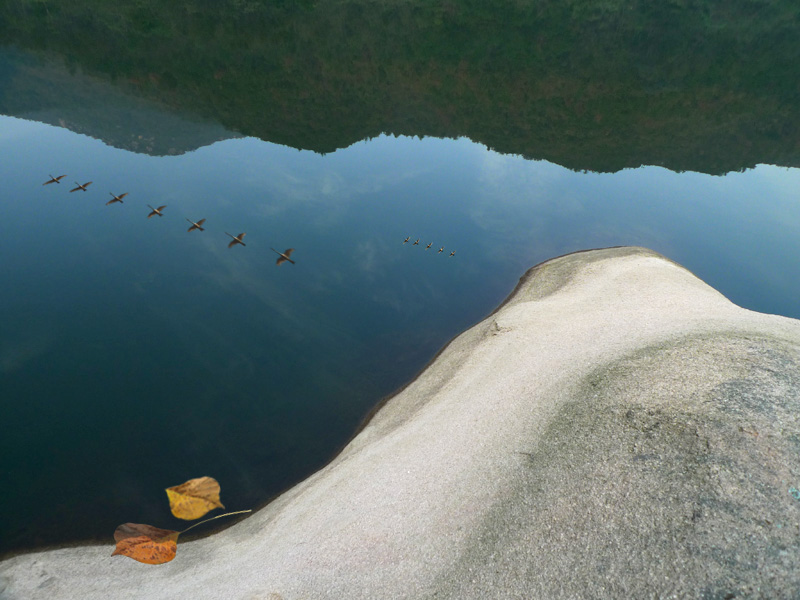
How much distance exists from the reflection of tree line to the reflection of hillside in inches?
165

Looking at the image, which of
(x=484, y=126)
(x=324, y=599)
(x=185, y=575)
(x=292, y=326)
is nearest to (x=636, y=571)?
(x=324, y=599)

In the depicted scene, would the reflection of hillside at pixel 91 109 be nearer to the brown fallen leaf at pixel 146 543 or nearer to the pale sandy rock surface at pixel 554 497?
the brown fallen leaf at pixel 146 543

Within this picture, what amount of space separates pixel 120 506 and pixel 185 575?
648cm

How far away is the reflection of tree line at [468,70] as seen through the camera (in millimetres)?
77188

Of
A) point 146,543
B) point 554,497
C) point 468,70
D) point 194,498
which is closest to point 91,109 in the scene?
point 468,70

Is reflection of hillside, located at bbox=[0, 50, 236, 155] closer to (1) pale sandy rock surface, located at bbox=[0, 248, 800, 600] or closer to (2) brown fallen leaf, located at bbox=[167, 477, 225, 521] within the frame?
(2) brown fallen leaf, located at bbox=[167, 477, 225, 521]

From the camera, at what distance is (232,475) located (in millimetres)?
23203

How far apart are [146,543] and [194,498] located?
2730 mm

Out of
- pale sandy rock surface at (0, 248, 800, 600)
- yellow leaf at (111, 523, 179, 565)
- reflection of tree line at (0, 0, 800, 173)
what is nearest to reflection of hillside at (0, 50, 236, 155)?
reflection of tree line at (0, 0, 800, 173)

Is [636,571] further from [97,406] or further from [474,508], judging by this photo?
[97,406]

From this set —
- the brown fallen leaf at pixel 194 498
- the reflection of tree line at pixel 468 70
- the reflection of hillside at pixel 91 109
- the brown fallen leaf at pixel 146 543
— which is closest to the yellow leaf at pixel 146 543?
the brown fallen leaf at pixel 146 543

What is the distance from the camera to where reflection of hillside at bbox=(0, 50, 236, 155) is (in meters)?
68.4

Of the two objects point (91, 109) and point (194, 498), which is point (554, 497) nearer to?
point (194, 498)

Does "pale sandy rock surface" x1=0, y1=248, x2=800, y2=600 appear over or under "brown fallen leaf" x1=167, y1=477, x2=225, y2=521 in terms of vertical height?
over
